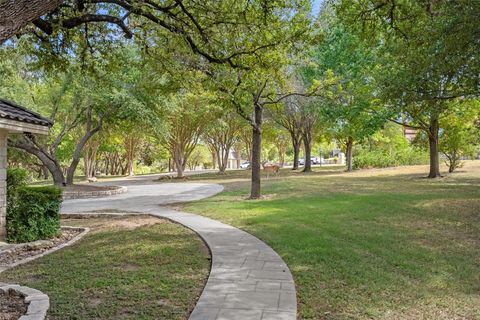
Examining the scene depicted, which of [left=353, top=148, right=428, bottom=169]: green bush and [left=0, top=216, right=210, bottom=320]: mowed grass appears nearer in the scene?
[left=0, top=216, right=210, bottom=320]: mowed grass

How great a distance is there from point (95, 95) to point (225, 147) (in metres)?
18.6

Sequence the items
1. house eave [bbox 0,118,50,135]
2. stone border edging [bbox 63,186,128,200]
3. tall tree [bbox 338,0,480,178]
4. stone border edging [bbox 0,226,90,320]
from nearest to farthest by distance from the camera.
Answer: stone border edging [bbox 0,226,90,320] < house eave [bbox 0,118,50,135] < tall tree [bbox 338,0,480,178] < stone border edging [bbox 63,186,128,200]

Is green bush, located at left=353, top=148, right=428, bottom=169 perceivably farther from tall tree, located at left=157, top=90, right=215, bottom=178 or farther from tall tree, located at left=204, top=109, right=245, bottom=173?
tall tree, located at left=157, top=90, right=215, bottom=178

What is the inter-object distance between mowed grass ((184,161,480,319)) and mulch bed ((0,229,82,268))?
3.60m

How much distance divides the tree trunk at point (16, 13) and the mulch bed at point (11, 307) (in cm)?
266

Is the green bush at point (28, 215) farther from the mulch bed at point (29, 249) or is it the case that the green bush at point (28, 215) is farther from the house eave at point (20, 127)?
the house eave at point (20, 127)

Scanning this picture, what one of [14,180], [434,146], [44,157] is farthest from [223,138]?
[14,180]

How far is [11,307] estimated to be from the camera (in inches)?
158

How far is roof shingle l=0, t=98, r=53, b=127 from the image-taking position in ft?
22.7

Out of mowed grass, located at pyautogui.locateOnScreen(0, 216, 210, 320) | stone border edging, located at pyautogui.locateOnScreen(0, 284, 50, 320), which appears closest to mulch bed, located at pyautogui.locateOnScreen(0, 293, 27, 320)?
stone border edging, located at pyautogui.locateOnScreen(0, 284, 50, 320)

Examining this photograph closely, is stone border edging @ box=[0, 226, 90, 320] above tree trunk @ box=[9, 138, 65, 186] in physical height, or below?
below

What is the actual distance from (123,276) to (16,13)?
3.52m

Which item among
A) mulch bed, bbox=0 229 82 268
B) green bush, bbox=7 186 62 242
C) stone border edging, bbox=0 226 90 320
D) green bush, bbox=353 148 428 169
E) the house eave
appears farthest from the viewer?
green bush, bbox=353 148 428 169

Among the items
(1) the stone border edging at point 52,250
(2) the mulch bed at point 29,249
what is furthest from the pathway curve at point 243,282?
(2) the mulch bed at point 29,249
